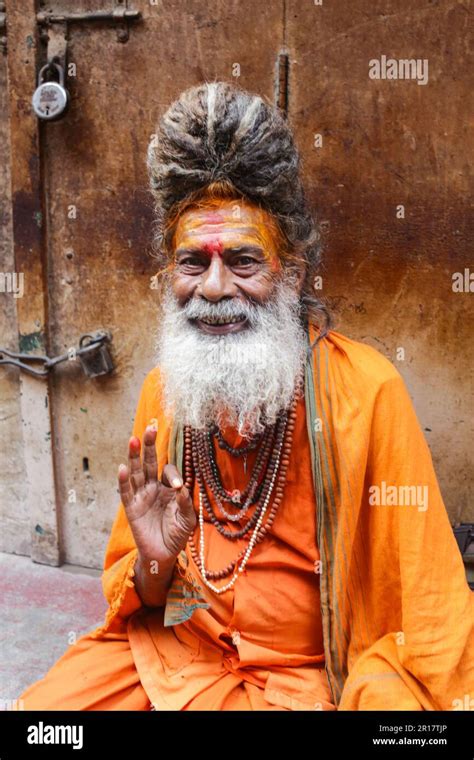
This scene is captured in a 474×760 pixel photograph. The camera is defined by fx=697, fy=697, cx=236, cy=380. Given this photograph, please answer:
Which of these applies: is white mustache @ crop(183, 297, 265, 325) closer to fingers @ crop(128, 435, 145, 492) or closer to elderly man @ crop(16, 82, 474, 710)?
elderly man @ crop(16, 82, 474, 710)

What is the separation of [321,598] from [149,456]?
0.63 m

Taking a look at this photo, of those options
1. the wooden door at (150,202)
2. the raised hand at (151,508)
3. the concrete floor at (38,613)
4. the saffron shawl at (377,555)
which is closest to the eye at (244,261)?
the saffron shawl at (377,555)

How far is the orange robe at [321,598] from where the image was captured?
6.19ft

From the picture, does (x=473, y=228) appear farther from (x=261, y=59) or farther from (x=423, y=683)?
(x=423, y=683)

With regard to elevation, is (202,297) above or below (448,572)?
above

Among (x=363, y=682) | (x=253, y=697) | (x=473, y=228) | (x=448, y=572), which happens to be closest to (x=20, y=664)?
(x=253, y=697)

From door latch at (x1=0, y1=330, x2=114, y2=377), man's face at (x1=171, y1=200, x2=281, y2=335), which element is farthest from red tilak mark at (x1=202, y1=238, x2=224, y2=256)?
door latch at (x1=0, y1=330, x2=114, y2=377)

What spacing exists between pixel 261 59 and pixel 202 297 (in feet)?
4.77

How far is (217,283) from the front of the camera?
6.43 ft

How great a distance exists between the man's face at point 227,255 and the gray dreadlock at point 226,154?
0.05m

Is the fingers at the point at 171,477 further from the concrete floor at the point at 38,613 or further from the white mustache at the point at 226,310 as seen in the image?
the concrete floor at the point at 38,613

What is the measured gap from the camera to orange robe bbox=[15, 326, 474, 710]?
189 centimetres

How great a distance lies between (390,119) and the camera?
2.84 m

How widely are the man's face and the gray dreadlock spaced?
48mm
